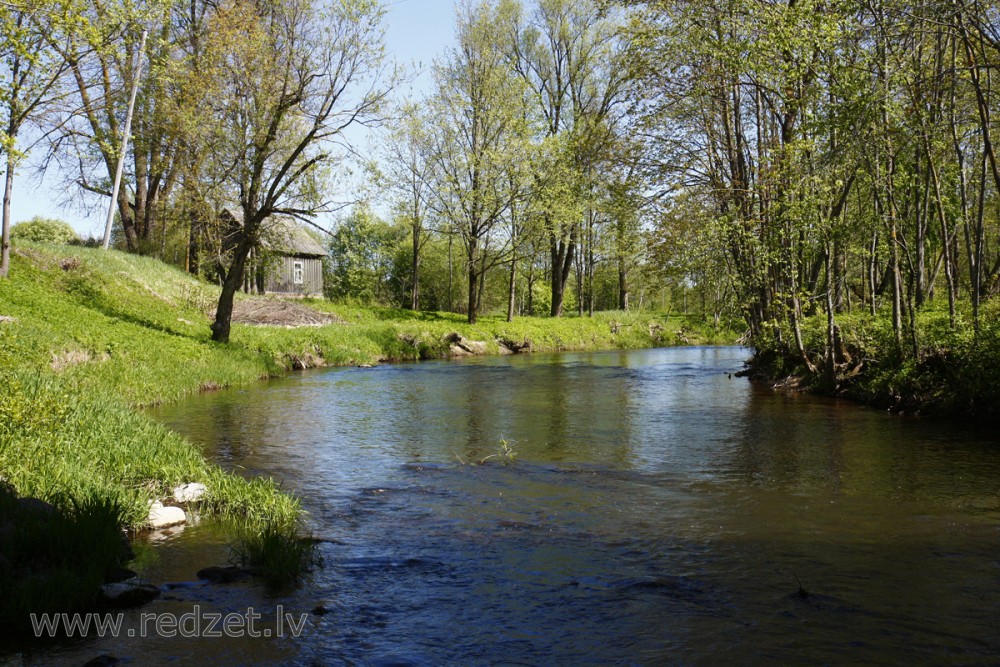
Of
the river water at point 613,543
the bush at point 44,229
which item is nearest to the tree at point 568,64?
the river water at point 613,543

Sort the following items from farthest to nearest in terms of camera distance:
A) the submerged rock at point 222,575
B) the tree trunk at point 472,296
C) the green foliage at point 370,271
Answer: the green foliage at point 370,271, the tree trunk at point 472,296, the submerged rock at point 222,575

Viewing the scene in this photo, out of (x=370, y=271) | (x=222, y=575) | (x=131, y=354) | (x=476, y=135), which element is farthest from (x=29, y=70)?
(x=370, y=271)

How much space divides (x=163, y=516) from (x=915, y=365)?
50.1ft

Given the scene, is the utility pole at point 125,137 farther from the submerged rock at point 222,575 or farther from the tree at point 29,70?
the submerged rock at point 222,575

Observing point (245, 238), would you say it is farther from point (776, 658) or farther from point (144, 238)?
point (776, 658)

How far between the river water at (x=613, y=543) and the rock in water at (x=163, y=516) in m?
0.35

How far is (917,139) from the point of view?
14320mm

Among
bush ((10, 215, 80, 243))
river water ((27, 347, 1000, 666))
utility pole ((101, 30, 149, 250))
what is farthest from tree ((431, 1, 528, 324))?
bush ((10, 215, 80, 243))

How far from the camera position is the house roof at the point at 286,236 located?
26312mm

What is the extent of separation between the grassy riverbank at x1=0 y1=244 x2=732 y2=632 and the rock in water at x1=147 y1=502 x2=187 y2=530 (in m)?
0.13

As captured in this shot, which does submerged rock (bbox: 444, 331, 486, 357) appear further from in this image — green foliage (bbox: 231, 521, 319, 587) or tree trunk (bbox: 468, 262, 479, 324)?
green foliage (bbox: 231, 521, 319, 587)

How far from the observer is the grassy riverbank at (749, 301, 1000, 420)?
1396 centimetres

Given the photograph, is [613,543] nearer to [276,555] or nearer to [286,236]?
[276,555]

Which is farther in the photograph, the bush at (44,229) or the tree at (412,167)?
the bush at (44,229)
